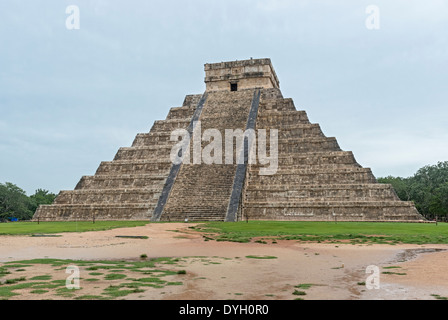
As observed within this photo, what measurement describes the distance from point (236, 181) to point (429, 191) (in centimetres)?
3215

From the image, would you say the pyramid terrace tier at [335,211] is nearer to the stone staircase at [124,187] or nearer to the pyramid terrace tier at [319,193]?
the pyramid terrace tier at [319,193]

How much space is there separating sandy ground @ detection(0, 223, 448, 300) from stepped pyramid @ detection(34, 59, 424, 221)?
9.72 metres

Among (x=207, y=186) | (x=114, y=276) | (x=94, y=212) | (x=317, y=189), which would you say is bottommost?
(x=114, y=276)

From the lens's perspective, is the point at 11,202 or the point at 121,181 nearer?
the point at 121,181

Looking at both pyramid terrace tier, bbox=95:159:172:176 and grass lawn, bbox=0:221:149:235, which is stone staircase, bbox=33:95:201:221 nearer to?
pyramid terrace tier, bbox=95:159:172:176

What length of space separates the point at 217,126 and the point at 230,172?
5.47m

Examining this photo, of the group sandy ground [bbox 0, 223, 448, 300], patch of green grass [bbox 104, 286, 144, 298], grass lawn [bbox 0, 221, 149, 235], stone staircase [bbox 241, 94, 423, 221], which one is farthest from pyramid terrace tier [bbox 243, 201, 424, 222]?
patch of green grass [bbox 104, 286, 144, 298]

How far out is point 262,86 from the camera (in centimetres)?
3494

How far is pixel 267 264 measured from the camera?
26.5 feet

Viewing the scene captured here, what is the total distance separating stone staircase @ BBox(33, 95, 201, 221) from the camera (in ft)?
81.3

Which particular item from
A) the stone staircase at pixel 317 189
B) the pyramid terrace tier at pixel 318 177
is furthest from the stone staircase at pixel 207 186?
the pyramid terrace tier at pixel 318 177

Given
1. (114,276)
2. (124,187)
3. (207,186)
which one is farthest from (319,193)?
(114,276)

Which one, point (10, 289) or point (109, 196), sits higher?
point (109, 196)

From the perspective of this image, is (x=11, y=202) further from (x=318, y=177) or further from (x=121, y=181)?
(x=318, y=177)
